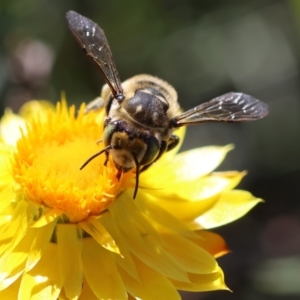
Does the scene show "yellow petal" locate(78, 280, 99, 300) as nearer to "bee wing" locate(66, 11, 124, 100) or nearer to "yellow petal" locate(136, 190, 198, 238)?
"yellow petal" locate(136, 190, 198, 238)

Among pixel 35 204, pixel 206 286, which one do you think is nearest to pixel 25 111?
pixel 35 204

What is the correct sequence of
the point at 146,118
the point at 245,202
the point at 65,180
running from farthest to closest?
the point at 245,202 < the point at 65,180 < the point at 146,118

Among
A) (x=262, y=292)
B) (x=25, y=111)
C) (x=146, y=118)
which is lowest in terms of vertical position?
(x=262, y=292)

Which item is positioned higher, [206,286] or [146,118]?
[146,118]

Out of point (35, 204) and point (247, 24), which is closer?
point (35, 204)

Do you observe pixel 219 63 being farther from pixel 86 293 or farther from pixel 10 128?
pixel 86 293

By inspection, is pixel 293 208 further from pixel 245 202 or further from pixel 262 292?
pixel 245 202

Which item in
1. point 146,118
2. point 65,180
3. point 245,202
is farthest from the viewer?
point 245,202
